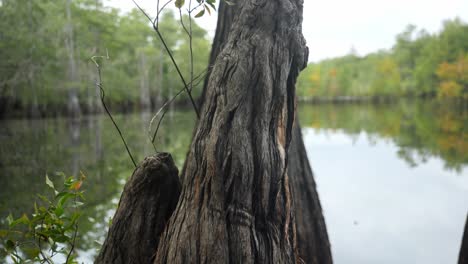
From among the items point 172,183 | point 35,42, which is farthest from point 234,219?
point 35,42

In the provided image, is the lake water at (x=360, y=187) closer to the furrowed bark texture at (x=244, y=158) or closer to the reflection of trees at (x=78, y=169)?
the reflection of trees at (x=78, y=169)

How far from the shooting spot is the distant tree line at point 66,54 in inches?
927

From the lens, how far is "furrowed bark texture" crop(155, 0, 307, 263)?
1.57m

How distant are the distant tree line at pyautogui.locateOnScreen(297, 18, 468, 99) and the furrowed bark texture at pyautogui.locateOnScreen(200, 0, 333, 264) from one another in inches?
1466

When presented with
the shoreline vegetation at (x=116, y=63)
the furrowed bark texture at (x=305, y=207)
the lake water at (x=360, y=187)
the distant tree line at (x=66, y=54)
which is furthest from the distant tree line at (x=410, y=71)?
the furrowed bark texture at (x=305, y=207)

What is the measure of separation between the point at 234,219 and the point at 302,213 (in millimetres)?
1552

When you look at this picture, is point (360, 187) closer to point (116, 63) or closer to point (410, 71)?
point (116, 63)

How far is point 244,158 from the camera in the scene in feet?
5.16

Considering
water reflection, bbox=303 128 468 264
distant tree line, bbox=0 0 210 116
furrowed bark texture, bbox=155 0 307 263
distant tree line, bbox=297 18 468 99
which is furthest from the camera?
distant tree line, bbox=297 18 468 99

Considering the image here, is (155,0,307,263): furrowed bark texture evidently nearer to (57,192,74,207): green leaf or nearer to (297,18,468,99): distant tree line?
(57,192,74,207): green leaf

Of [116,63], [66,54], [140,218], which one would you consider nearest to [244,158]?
[140,218]

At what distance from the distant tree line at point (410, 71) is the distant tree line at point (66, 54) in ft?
64.6

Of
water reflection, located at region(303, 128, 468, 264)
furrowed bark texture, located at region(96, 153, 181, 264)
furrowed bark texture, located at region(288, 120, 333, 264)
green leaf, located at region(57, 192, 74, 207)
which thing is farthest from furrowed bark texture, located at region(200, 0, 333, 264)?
water reflection, located at region(303, 128, 468, 264)

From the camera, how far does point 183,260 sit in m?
1.59
